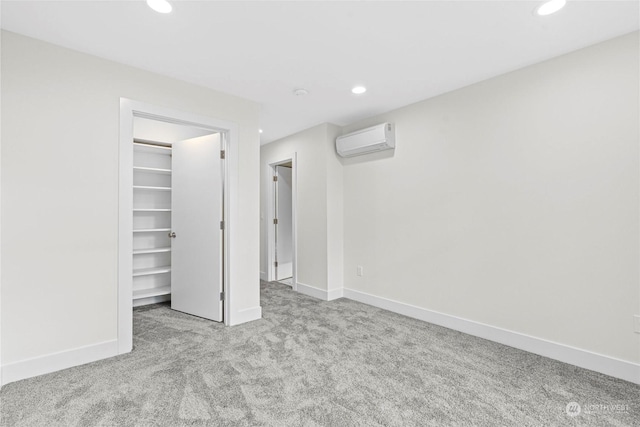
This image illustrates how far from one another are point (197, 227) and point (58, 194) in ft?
4.37

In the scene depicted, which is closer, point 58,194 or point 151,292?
point 58,194

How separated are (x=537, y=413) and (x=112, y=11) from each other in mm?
3531

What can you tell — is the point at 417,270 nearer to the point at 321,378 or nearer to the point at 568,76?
the point at 321,378

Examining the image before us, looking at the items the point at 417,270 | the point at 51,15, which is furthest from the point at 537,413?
the point at 51,15

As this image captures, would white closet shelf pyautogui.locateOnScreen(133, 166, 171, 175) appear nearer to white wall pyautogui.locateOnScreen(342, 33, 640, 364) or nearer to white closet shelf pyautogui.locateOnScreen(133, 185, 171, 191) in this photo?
white closet shelf pyautogui.locateOnScreen(133, 185, 171, 191)

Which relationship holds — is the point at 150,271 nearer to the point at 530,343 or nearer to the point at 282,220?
the point at 282,220

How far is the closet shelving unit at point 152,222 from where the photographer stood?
3840 millimetres

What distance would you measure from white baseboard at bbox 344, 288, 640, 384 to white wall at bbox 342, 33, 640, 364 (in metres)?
0.05

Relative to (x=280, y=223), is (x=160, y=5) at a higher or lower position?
higher

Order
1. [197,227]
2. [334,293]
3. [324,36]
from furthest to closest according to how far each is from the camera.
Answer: [334,293], [197,227], [324,36]

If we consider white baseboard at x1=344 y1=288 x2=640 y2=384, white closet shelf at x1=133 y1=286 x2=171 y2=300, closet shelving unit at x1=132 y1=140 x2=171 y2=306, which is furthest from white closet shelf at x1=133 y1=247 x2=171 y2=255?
white baseboard at x1=344 y1=288 x2=640 y2=384

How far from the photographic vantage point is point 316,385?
6.80 ft

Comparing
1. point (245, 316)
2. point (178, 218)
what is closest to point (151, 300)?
point (178, 218)

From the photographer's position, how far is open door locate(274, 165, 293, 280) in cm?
535
